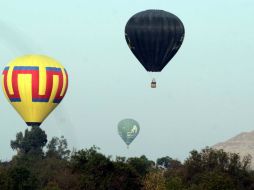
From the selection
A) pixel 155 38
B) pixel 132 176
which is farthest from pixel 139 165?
pixel 155 38

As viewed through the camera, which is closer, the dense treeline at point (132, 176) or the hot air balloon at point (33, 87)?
the dense treeline at point (132, 176)

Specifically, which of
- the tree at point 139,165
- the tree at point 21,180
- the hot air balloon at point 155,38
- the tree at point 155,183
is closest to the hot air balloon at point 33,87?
the tree at point 21,180

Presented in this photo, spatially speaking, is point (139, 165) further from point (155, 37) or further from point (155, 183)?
point (155, 37)

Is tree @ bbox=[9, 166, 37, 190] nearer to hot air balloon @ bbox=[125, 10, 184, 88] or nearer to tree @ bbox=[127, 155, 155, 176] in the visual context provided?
tree @ bbox=[127, 155, 155, 176]

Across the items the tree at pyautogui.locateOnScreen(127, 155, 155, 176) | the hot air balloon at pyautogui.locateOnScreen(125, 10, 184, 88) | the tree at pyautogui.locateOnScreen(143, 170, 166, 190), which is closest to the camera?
the tree at pyautogui.locateOnScreen(143, 170, 166, 190)

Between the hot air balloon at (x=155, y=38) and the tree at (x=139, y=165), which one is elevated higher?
the hot air balloon at (x=155, y=38)

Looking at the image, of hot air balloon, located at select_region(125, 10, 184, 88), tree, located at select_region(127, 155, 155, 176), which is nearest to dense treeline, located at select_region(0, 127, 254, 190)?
tree, located at select_region(127, 155, 155, 176)

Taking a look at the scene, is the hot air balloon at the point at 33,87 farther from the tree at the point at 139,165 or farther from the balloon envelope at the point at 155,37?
the tree at the point at 139,165
